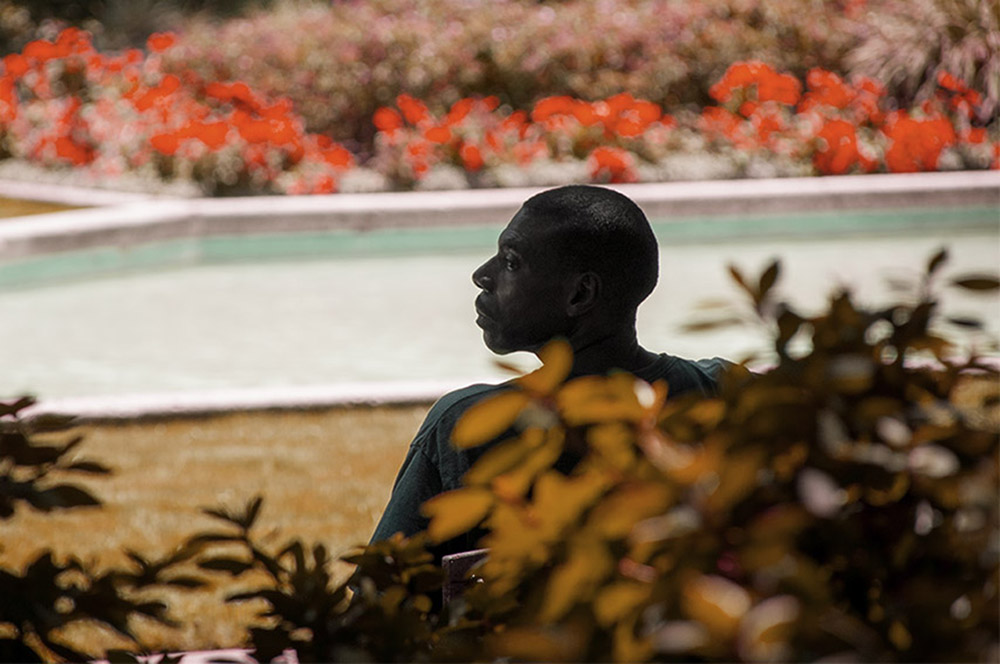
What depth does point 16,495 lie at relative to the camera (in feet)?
5.27

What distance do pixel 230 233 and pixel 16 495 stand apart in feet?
28.9

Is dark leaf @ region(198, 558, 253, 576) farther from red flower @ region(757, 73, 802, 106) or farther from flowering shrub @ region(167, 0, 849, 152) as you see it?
flowering shrub @ region(167, 0, 849, 152)

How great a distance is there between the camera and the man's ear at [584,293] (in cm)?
215

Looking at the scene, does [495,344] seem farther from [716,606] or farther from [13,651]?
[716,606]

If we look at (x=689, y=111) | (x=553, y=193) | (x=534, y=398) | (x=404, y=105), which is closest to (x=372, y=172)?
(x=404, y=105)

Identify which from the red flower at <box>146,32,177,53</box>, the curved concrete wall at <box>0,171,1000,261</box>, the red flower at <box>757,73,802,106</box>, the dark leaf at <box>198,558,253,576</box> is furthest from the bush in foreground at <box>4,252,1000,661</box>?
the red flower at <box>146,32,177,53</box>

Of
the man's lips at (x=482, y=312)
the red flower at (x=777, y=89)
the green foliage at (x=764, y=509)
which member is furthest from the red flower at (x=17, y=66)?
the green foliage at (x=764, y=509)

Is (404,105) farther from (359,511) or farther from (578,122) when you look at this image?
(359,511)

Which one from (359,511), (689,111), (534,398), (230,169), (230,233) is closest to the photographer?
(534,398)

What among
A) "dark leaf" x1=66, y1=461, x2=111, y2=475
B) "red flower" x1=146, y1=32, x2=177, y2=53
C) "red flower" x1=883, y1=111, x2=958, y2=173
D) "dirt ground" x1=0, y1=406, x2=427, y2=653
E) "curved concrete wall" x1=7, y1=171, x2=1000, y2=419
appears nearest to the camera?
"dark leaf" x1=66, y1=461, x2=111, y2=475

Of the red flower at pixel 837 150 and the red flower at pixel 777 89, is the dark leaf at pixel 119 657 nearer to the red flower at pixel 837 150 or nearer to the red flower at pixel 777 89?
the red flower at pixel 837 150

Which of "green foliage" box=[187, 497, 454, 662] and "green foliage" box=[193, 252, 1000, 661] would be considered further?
"green foliage" box=[187, 497, 454, 662]

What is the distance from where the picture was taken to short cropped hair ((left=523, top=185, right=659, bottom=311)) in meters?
2.13

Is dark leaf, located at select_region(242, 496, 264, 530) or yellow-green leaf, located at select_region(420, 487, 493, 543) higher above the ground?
yellow-green leaf, located at select_region(420, 487, 493, 543)
